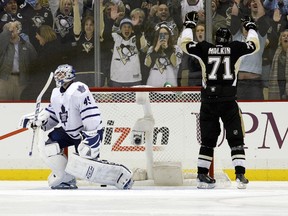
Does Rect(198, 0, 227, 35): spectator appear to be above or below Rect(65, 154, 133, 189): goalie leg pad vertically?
above

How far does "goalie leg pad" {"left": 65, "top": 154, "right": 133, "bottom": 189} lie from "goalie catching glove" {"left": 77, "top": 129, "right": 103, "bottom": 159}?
44mm

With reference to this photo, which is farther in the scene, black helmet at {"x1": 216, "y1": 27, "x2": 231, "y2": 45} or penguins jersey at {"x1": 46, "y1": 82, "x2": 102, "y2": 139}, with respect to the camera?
black helmet at {"x1": 216, "y1": 27, "x2": 231, "y2": 45}

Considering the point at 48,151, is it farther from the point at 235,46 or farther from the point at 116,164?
the point at 235,46

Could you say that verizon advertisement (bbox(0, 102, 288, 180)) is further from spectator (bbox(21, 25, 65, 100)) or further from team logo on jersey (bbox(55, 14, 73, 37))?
team logo on jersey (bbox(55, 14, 73, 37))

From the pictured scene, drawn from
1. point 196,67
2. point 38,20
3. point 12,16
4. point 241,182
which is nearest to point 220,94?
point 241,182

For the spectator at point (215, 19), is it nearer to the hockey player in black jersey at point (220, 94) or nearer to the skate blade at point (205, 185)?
the hockey player in black jersey at point (220, 94)

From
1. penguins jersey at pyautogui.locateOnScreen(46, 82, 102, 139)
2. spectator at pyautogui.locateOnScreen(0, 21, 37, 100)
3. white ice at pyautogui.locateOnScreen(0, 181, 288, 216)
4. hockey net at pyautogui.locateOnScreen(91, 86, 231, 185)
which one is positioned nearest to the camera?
white ice at pyautogui.locateOnScreen(0, 181, 288, 216)

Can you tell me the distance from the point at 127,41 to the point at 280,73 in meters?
1.46

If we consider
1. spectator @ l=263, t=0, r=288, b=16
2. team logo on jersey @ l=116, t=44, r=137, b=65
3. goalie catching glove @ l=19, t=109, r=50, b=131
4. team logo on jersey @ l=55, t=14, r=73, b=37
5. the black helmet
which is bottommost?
goalie catching glove @ l=19, t=109, r=50, b=131

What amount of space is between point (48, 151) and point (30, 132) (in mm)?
1439

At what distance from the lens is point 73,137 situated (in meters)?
8.97

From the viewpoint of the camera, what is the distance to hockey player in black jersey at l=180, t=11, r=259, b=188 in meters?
8.86

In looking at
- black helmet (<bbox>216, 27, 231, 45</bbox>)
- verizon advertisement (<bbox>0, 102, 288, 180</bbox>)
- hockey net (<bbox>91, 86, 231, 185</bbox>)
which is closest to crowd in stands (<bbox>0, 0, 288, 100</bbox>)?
verizon advertisement (<bbox>0, 102, 288, 180</bbox>)

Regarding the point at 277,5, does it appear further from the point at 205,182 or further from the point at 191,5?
the point at 205,182
